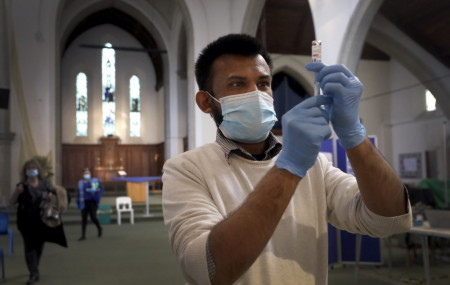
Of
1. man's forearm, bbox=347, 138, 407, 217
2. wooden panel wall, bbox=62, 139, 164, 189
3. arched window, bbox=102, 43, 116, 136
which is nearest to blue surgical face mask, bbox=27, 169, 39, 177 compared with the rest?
man's forearm, bbox=347, 138, 407, 217

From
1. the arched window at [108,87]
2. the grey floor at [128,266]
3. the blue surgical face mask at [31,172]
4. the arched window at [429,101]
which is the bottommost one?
the grey floor at [128,266]

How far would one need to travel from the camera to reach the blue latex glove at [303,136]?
968 mm

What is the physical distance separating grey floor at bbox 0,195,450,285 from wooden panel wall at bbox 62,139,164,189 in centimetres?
1252

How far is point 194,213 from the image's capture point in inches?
41.1

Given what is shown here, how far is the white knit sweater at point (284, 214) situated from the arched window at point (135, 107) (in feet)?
69.3

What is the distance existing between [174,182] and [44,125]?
11.8 m

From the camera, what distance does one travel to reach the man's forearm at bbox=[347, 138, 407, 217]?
3.51 feet

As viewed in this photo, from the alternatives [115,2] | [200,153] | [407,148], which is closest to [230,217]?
[200,153]

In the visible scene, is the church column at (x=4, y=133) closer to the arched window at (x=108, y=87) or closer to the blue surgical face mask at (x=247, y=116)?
the arched window at (x=108, y=87)

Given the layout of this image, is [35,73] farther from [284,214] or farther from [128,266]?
[284,214]

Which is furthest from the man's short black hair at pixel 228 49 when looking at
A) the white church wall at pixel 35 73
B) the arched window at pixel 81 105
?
the arched window at pixel 81 105

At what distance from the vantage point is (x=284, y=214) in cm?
120

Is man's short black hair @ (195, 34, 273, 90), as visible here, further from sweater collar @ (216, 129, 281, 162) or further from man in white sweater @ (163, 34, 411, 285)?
sweater collar @ (216, 129, 281, 162)

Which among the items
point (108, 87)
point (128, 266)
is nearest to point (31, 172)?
point (128, 266)
